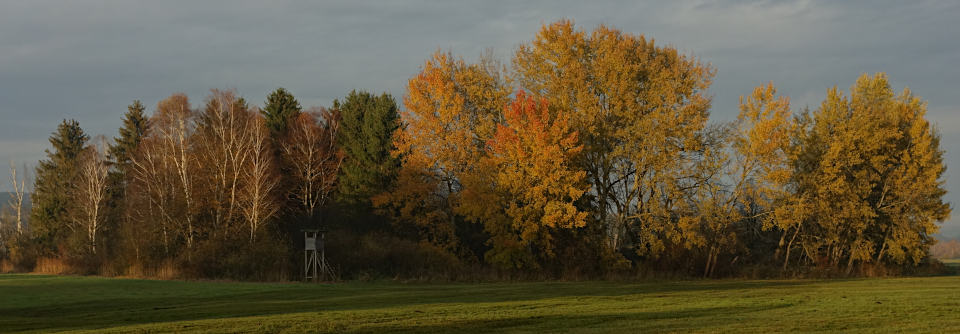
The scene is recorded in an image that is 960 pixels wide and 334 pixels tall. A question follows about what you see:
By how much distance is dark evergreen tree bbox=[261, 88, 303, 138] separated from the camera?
5588 centimetres

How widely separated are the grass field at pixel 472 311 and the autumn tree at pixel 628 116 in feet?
50.9

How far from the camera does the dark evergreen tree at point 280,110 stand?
183 feet

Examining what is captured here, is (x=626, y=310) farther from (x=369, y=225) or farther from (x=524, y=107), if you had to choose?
(x=369, y=225)

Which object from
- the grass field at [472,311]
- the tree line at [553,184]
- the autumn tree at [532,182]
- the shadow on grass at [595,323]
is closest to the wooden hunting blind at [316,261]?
the tree line at [553,184]

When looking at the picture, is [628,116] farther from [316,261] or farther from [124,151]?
[124,151]

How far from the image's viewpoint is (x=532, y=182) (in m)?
40.8

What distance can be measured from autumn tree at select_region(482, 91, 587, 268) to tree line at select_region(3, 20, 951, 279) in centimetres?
11

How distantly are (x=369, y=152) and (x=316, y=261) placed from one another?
36.3ft

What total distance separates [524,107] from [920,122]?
88.2 ft

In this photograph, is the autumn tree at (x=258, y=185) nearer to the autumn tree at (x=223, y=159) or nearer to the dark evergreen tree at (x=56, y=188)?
the autumn tree at (x=223, y=159)

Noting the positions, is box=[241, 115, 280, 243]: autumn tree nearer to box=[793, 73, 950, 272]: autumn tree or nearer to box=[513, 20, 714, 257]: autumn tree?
box=[513, 20, 714, 257]: autumn tree

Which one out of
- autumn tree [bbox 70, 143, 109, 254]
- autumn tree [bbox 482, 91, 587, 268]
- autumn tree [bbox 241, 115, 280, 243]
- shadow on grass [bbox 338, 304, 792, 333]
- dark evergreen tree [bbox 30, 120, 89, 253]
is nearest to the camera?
shadow on grass [bbox 338, 304, 792, 333]

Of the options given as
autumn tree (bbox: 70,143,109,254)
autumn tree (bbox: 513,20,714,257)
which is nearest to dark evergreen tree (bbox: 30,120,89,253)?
autumn tree (bbox: 70,143,109,254)

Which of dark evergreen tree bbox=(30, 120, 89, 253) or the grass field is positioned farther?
dark evergreen tree bbox=(30, 120, 89, 253)
